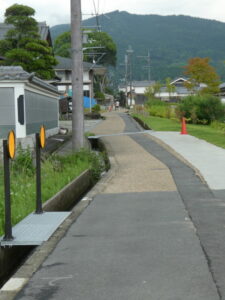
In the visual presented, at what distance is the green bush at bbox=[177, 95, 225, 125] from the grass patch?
2374cm

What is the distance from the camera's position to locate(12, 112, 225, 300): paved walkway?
4430 mm

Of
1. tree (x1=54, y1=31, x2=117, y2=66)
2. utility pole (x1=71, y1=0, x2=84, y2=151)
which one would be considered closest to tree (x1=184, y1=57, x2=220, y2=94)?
tree (x1=54, y1=31, x2=117, y2=66)

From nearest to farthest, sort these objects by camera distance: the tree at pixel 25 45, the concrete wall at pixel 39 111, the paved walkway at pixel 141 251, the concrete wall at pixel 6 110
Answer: the paved walkway at pixel 141 251 < the concrete wall at pixel 6 110 < the concrete wall at pixel 39 111 < the tree at pixel 25 45

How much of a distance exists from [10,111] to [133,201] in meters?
10.4

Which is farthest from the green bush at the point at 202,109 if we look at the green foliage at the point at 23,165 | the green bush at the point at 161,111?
the green foliage at the point at 23,165

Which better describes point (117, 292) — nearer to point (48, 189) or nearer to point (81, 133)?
point (48, 189)

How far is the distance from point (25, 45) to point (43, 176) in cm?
2982

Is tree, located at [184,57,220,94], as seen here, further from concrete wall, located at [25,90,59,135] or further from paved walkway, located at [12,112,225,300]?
paved walkway, located at [12,112,225,300]

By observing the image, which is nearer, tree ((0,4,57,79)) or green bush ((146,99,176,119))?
tree ((0,4,57,79))

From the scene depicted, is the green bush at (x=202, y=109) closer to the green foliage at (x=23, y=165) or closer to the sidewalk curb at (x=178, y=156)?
the sidewalk curb at (x=178, y=156)

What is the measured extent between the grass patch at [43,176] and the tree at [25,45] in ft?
84.0

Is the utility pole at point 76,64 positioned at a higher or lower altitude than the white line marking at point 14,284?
higher

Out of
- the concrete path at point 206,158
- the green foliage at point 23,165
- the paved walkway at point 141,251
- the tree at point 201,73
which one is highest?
the tree at point 201,73

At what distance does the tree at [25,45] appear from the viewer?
39.3m
